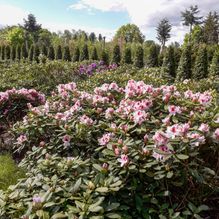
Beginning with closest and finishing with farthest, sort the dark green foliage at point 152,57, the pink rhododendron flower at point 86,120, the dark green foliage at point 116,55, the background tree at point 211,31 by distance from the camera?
the pink rhododendron flower at point 86,120
the dark green foliage at point 152,57
the dark green foliage at point 116,55
the background tree at point 211,31

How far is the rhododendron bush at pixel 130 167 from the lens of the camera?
2.33m

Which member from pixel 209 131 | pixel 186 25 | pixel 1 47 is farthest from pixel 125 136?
pixel 186 25

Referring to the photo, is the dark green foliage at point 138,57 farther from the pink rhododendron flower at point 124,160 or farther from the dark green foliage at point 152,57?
the pink rhododendron flower at point 124,160

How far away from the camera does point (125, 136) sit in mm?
2854

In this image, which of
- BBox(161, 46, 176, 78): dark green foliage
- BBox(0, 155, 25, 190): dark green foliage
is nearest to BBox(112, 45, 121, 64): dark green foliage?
BBox(161, 46, 176, 78): dark green foliage

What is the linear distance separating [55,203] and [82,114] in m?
1.30

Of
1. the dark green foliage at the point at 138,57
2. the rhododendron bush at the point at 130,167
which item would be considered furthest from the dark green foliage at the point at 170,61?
the rhododendron bush at the point at 130,167

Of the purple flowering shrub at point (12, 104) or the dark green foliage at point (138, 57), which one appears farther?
the dark green foliage at point (138, 57)

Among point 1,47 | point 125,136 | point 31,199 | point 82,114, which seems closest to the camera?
point 31,199

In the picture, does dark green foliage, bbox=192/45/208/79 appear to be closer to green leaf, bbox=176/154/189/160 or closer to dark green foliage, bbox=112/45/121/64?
dark green foliage, bbox=112/45/121/64

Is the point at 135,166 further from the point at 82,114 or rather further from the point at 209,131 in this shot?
the point at 82,114

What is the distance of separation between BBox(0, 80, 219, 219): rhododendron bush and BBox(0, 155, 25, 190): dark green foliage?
90 centimetres

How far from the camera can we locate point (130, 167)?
237 centimetres

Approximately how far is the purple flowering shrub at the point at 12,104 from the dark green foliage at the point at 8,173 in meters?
0.73
